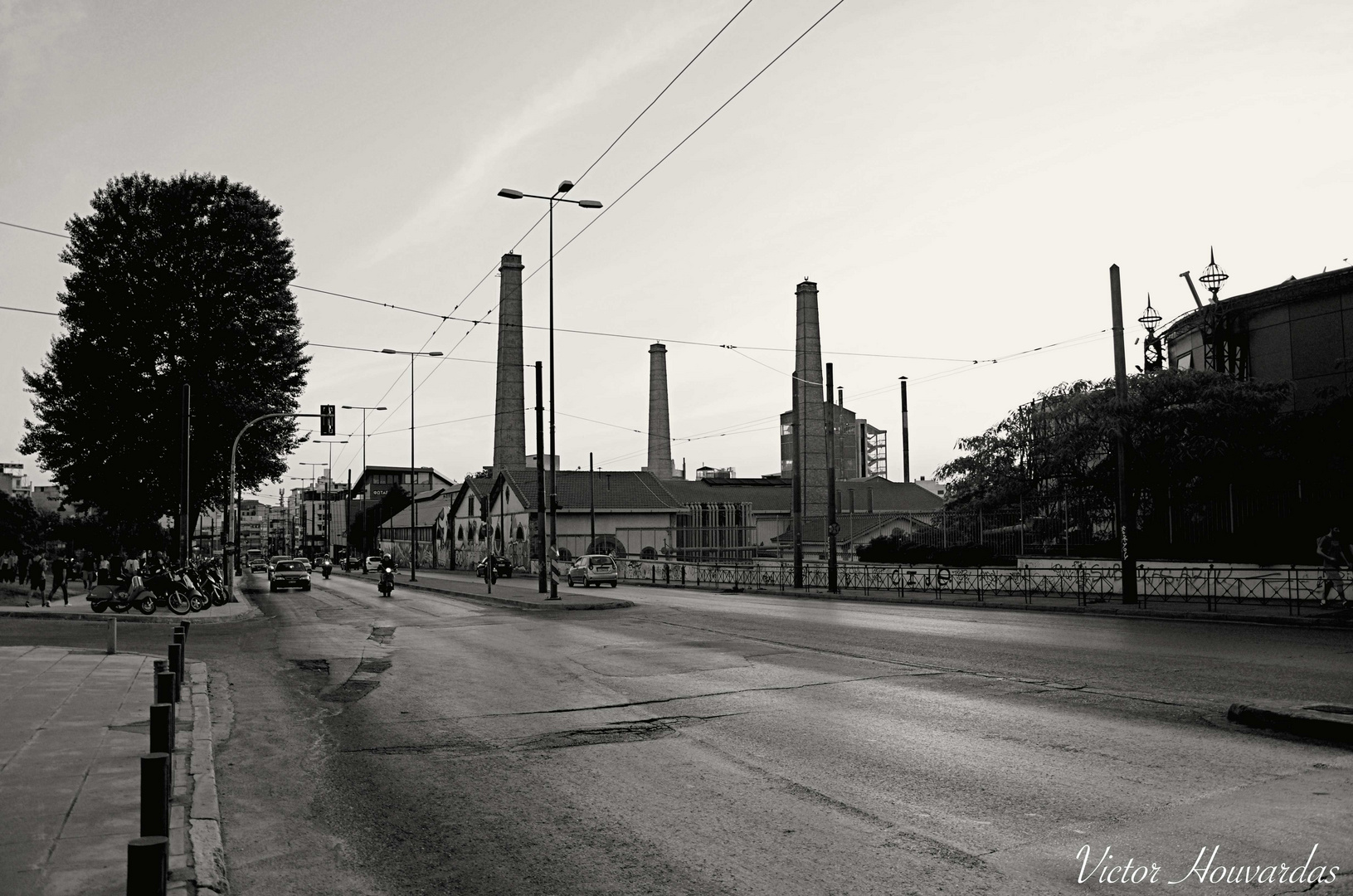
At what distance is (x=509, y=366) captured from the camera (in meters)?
68.8

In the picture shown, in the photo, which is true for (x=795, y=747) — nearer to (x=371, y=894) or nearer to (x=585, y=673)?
(x=371, y=894)

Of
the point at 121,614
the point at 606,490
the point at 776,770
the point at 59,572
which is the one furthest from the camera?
the point at 606,490

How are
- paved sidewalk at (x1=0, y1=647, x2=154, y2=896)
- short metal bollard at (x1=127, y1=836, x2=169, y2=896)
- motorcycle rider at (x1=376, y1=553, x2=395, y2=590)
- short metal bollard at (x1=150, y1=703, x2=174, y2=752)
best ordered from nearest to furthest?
short metal bollard at (x1=127, y1=836, x2=169, y2=896), paved sidewalk at (x1=0, y1=647, x2=154, y2=896), short metal bollard at (x1=150, y1=703, x2=174, y2=752), motorcycle rider at (x1=376, y1=553, x2=395, y2=590)

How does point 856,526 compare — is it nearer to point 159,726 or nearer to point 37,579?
point 37,579

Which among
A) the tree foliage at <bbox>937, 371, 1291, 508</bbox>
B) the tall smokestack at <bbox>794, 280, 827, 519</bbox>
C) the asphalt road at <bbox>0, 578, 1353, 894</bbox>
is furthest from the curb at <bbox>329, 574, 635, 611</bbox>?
the tall smokestack at <bbox>794, 280, 827, 519</bbox>

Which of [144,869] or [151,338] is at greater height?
[151,338]

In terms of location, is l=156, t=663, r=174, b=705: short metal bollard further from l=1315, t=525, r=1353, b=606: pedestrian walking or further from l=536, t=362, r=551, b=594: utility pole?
l=536, t=362, r=551, b=594: utility pole

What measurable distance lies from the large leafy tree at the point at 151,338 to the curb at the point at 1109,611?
21.1 m

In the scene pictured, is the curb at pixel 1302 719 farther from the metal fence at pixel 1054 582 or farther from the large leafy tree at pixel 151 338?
the large leafy tree at pixel 151 338

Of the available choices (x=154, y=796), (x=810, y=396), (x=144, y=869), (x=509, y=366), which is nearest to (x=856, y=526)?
(x=810, y=396)

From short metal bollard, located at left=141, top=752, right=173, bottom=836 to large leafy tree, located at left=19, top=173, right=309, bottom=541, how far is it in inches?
Result: 1260

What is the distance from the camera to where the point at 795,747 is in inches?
321

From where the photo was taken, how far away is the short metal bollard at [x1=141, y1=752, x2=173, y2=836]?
181 inches

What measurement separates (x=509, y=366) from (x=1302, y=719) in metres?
63.2
